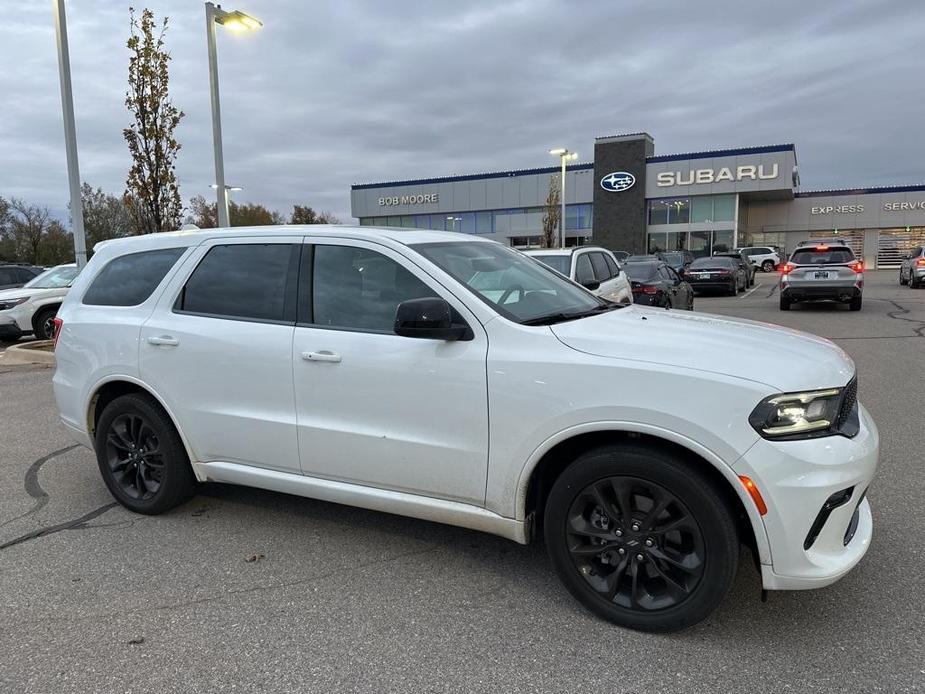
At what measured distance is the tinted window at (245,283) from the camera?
12.4 ft

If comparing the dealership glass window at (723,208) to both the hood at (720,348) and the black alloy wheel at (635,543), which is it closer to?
the hood at (720,348)

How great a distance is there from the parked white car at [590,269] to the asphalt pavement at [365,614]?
5.61m

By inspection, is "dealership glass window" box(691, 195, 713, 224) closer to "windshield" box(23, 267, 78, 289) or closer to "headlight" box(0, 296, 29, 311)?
"windshield" box(23, 267, 78, 289)

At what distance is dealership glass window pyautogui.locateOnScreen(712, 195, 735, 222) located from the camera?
4225 centimetres

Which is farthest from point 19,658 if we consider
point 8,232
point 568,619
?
point 8,232

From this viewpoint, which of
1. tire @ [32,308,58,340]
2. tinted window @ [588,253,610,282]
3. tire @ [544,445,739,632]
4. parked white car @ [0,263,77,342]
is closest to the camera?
tire @ [544,445,739,632]

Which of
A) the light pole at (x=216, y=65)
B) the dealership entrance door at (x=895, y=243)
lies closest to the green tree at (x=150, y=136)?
the light pole at (x=216, y=65)

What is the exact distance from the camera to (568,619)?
303 cm

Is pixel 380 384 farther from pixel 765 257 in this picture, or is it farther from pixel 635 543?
pixel 765 257

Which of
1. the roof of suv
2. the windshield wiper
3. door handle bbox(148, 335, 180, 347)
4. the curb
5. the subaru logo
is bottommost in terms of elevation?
the curb

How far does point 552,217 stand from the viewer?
4081 centimetres

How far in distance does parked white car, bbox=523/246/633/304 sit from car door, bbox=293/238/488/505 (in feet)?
19.9

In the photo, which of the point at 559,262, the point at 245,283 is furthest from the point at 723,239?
the point at 245,283


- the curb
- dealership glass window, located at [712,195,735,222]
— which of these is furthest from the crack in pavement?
dealership glass window, located at [712,195,735,222]
